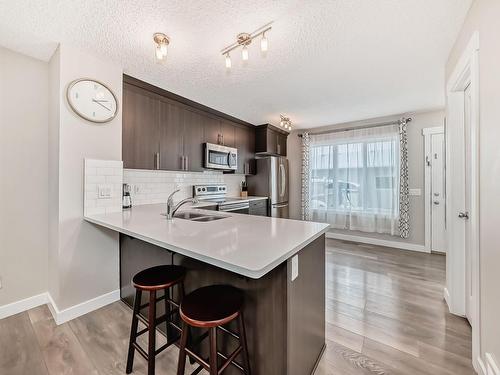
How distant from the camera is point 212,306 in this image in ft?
3.65

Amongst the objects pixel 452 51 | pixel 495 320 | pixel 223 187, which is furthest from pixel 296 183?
pixel 495 320

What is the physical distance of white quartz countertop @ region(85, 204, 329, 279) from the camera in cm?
90

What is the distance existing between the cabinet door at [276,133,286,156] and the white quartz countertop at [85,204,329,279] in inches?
124

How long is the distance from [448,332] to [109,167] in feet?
10.6

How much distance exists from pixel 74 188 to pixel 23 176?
0.56 m

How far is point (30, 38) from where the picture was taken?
1.80 meters

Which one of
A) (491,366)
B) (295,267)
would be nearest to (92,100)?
(295,267)

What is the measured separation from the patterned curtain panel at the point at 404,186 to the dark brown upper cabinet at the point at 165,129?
294cm

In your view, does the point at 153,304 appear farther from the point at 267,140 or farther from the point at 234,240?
the point at 267,140

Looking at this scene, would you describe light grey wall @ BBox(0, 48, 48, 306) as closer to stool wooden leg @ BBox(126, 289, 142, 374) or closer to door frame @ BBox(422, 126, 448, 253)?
stool wooden leg @ BBox(126, 289, 142, 374)

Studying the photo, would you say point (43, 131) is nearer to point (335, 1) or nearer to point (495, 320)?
point (335, 1)

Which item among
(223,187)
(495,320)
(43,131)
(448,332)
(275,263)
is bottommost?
(448,332)

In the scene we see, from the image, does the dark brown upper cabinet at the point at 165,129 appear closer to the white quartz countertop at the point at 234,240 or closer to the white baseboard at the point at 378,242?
the white quartz countertop at the point at 234,240

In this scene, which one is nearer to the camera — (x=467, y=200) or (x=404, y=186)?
(x=467, y=200)
